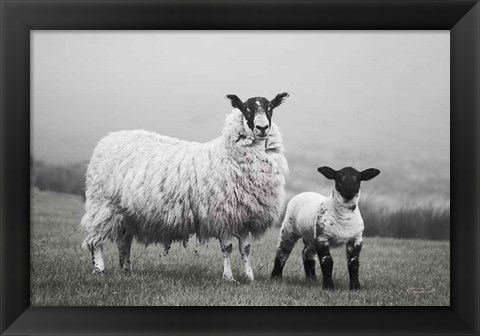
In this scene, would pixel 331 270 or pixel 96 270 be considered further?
pixel 96 270

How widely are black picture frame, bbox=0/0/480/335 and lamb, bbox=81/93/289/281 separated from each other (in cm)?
43

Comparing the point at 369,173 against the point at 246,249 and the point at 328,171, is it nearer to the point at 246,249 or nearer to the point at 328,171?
the point at 328,171

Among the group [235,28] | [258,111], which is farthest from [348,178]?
[235,28]

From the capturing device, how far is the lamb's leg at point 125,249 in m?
4.38

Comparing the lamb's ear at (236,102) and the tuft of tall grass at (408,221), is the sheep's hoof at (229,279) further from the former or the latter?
the lamb's ear at (236,102)

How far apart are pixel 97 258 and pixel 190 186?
0.91 metres

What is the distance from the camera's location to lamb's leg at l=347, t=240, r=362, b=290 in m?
4.09

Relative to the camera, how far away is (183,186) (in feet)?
14.2

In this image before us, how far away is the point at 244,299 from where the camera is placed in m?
4.14

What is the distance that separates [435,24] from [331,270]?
1.94m
